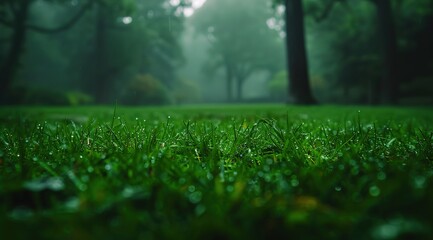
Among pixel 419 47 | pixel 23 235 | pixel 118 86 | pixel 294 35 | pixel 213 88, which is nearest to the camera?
pixel 23 235

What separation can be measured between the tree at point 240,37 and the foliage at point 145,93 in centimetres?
2064

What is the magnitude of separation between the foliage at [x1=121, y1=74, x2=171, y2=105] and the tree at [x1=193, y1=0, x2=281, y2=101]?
20.6 m

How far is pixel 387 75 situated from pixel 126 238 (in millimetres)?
18260

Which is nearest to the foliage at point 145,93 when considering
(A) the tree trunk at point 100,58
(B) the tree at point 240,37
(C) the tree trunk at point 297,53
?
(A) the tree trunk at point 100,58

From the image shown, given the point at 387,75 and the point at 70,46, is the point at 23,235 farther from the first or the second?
the point at 70,46

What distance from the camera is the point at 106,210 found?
2.74 ft

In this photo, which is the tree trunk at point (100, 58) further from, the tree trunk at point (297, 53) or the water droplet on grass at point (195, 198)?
the water droplet on grass at point (195, 198)

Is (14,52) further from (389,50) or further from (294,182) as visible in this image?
(294,182)

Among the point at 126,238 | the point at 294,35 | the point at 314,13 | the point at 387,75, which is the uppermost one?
the point at 314,13

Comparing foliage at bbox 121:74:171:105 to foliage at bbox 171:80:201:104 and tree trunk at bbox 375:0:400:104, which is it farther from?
foliage at bbox 171:80:201:104

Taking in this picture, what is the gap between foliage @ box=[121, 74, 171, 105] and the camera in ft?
80.3

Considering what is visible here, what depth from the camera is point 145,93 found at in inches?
997

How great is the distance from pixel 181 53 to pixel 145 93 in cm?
1592

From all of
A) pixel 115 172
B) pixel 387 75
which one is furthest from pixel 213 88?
pixel 115 172
